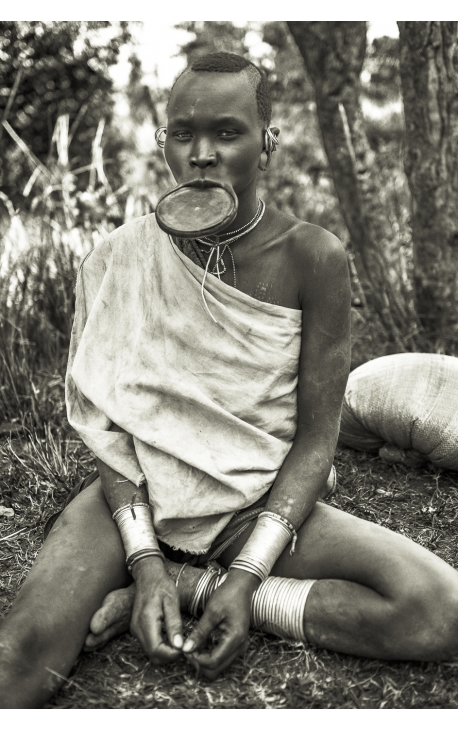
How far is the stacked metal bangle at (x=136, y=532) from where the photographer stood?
7.45ft

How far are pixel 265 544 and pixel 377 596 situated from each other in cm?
33

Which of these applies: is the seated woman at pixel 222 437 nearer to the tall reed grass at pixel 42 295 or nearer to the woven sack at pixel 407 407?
the woven sack at pixel 407 407

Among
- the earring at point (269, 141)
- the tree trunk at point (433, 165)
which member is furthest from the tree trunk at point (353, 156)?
the earring at point (269, 141)

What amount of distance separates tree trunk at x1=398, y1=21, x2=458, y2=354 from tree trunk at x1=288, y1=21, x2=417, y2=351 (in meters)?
0.17

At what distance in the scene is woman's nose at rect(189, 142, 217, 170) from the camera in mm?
2225

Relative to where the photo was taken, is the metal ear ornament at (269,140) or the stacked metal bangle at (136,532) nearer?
the stacked metal bangle at (136,532)

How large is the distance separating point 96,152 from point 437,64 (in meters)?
2.25

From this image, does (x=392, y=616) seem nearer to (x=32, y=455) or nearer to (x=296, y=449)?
(x=296, y=449)

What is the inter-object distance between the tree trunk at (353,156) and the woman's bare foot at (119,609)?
2.21 meters

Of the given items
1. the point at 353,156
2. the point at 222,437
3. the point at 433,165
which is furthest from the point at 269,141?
the point at 353,156

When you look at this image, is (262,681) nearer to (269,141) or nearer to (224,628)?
(224,628)

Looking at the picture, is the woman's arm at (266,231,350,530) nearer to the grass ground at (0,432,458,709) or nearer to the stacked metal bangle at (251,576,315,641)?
the stacked metal bangle at (251,576,315,641)

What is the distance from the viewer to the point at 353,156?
14.7 feet

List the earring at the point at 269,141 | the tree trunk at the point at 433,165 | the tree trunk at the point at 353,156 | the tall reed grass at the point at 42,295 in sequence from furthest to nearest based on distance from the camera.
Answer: the tree trunk at the point at 353,156, the tree trunk at the point at 433,165, the tall reed grass at the point at 42,295, the earring at the point at 269,141
